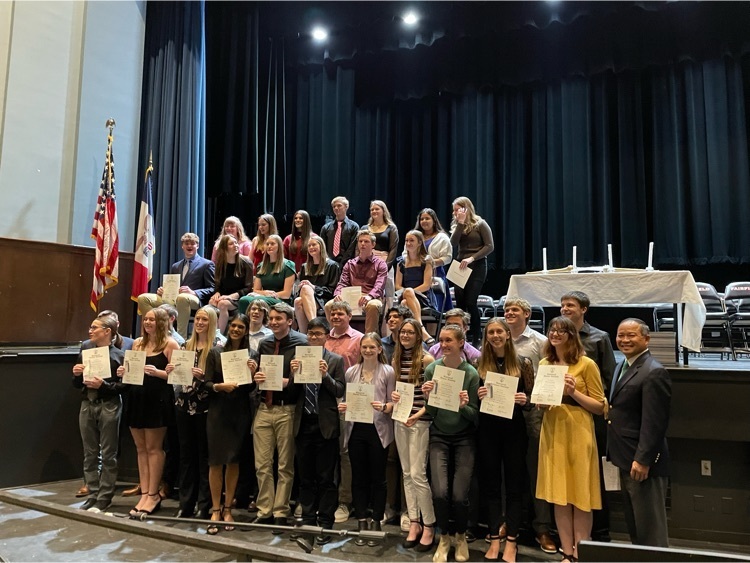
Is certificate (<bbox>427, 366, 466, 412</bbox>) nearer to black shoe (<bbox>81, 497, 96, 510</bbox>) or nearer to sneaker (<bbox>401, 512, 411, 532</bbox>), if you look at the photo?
sneaker (<bbox>401, 512, 411, 532</bbox>)

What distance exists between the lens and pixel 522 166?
10.2 m

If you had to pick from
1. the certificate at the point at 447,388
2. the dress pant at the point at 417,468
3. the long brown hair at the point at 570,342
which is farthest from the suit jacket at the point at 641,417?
the dress pant at the point at 417,468

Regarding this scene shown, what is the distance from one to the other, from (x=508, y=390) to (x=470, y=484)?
70 cm

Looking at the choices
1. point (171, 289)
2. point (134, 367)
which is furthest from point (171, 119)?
point (134, 367)

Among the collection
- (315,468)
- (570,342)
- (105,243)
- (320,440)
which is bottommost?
(315,468)

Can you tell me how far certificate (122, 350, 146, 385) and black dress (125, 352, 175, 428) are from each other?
13cm

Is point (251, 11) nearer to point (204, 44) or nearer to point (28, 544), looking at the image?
point (204, 44)

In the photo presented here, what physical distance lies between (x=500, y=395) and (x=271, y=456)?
1.77 m

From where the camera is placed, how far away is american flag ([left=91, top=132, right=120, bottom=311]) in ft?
23.1

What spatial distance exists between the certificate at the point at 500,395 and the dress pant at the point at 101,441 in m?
3.07

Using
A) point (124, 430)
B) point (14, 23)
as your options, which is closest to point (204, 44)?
point (14, 23)

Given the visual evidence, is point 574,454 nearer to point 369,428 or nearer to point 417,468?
point 417,468

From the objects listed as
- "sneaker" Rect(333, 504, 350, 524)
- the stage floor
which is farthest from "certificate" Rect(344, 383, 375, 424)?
"sneaker" Rect(333, 504, 350, 524)

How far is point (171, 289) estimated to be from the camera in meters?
5.72
